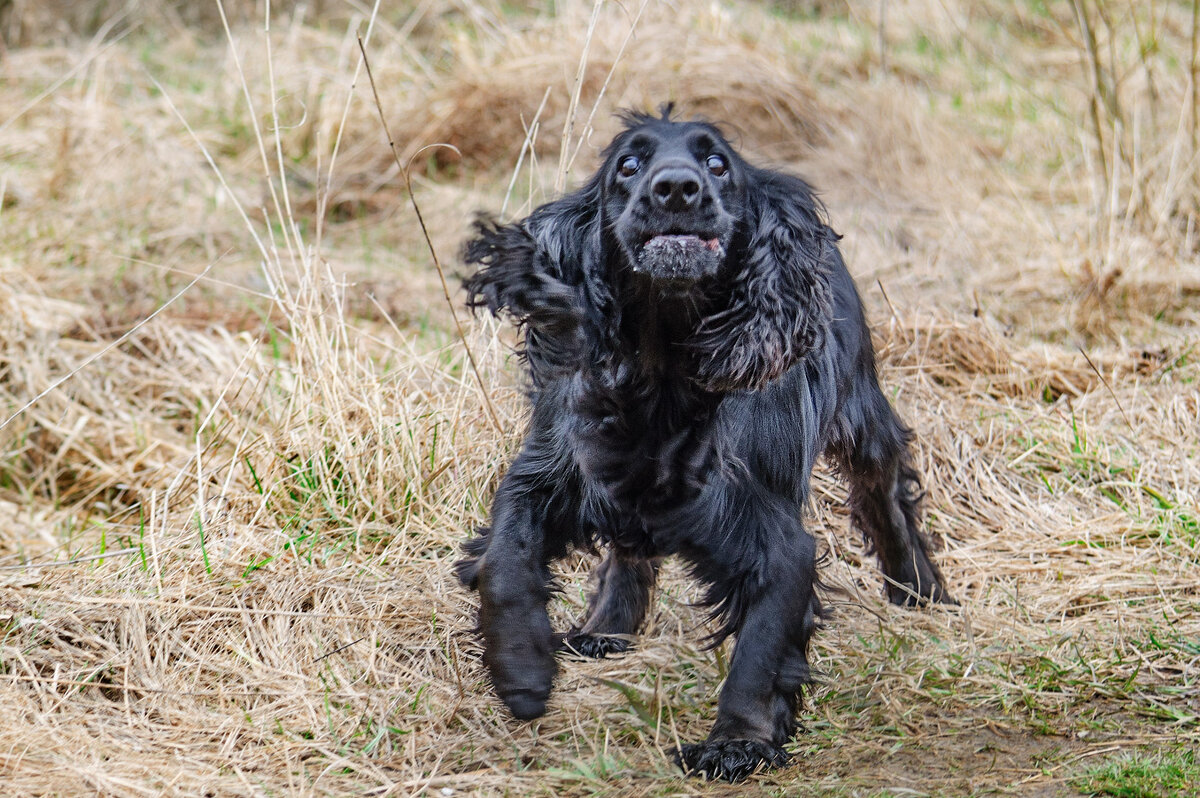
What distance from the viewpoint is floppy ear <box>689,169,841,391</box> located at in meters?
2.39

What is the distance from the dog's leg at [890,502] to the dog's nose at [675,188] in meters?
0.98

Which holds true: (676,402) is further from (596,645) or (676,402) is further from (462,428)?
(462,428)

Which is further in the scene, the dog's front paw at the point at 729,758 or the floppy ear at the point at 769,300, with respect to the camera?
the floppy ear at the point at 769,300

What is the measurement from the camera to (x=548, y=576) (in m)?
2.46

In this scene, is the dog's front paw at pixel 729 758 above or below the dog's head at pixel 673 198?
below

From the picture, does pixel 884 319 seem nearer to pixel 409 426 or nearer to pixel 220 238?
pixel 409 426

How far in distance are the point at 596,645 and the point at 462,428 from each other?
808 mm

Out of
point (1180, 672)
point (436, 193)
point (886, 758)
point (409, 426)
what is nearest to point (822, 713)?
point (886, 758)

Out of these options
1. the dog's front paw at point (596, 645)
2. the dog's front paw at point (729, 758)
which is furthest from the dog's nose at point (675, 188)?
the dog's front paw at point (596, 645)

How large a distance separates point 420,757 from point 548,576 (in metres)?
0.44

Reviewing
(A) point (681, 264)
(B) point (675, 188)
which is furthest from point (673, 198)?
(A) point (681, 264)

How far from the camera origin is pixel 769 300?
2.42 meters

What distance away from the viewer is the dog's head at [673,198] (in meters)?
2.32

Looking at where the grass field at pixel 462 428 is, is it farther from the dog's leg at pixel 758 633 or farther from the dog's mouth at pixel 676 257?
the dog's mouth at pixel 676 257
